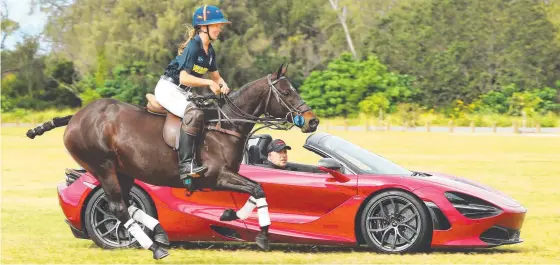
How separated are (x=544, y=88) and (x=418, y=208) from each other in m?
50.5

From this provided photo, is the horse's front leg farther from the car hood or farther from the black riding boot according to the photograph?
the car hood

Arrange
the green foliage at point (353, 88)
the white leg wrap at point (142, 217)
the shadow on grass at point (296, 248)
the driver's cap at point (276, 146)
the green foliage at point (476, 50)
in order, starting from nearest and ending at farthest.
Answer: the white leg wrap at point (142, 217) → the shadow on grass at point (296, 248) → the driver's cap at point (276, 146) → the green foliage at point (476, 50) → the green foliage at point (353, 88)

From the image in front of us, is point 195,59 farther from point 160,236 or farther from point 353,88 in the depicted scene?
point 353,88

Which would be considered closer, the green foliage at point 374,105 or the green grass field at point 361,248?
the green grass field at point 361,248

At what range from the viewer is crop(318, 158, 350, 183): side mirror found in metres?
10.3

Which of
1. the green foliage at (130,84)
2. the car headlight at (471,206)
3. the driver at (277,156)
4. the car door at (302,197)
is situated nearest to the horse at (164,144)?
the car door at (302,197)

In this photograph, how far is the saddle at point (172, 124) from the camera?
32.3 ft

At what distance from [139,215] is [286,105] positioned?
1.81m

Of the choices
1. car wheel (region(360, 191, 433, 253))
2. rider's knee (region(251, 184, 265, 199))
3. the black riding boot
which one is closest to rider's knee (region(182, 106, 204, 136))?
the black riding boot

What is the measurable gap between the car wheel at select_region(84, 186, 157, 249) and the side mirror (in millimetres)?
1797

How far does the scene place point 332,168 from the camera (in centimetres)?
1044

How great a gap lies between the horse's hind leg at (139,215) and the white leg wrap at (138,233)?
11 centimetres

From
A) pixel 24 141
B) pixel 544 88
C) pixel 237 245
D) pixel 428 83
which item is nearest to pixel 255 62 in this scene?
pixel 428 83

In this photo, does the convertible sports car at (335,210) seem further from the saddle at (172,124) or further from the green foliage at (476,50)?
the green foliage at (476,50)
